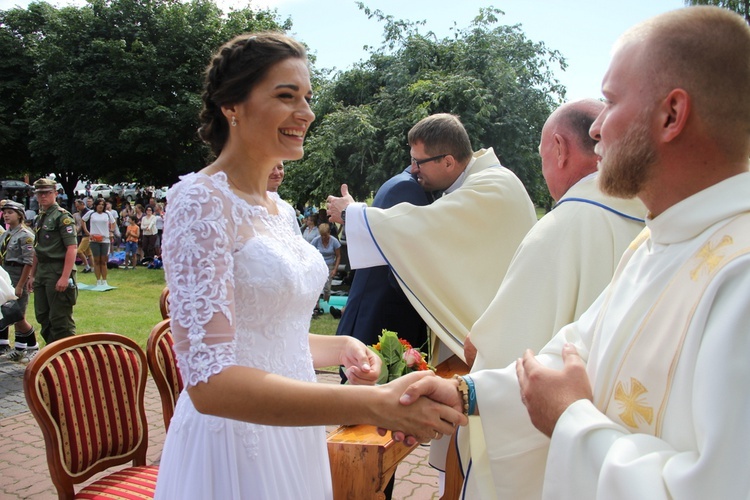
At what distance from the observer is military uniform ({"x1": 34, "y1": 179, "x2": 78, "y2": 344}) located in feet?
22.7

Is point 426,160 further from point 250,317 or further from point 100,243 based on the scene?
point 100,243

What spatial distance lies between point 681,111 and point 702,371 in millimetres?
577

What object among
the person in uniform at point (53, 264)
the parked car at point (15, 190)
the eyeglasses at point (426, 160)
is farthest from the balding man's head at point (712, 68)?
the parked car at point (15, 190)

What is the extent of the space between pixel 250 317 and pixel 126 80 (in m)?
25.8

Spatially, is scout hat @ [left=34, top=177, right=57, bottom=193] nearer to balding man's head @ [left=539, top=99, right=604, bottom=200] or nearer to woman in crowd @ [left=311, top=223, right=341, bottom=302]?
woman in crowd @ [left=311, top=223, right=341, bottom=302]

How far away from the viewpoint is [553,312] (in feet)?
7.57

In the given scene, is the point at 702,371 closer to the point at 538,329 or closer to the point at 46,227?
the point at 538,329

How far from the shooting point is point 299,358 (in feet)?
6.34

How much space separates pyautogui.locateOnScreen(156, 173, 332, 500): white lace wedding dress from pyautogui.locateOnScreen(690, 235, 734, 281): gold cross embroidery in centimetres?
107

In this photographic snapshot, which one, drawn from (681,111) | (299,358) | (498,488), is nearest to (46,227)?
(299,358)

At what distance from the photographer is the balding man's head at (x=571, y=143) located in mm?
2555

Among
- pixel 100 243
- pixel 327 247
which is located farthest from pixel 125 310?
pixel 327 247

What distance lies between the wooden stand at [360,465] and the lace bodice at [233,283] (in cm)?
55

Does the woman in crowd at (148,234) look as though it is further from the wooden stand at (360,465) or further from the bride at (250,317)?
the bride at (250,317)
